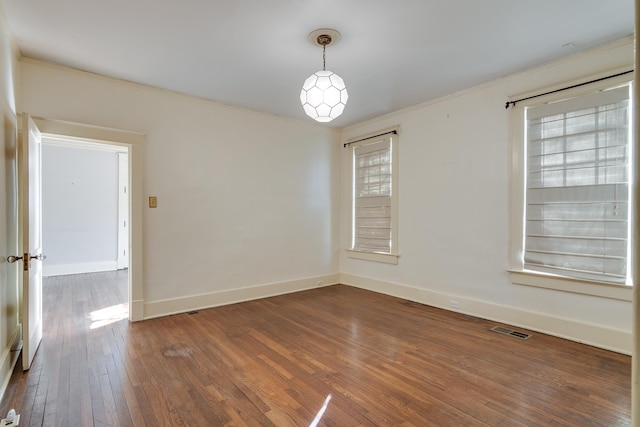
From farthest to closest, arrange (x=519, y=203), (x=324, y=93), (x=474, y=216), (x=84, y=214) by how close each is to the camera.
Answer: (x=84, y=214) < (x=474, y=216) < (x=519, y=203) < (x=324, y=93)

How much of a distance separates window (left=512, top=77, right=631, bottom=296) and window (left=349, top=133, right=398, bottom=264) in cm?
171

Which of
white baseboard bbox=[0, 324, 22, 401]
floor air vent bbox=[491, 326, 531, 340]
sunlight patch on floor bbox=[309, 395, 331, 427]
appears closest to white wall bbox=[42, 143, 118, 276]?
white baseboard bbox=[0, 324, 22, 401]

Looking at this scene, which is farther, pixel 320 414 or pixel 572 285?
pixel 572 285

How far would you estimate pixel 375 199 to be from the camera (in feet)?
16.8

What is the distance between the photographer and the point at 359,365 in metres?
2.62

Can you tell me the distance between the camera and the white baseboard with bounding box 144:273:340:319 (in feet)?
12.5

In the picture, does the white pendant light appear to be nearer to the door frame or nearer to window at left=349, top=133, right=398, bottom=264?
the door frame

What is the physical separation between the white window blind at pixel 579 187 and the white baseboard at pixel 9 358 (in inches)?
183

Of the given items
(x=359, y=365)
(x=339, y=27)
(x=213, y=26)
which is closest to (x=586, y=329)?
(x=359, y=365)

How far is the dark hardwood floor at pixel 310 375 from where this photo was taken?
6.46 feet

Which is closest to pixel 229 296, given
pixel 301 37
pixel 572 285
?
pixel 301 37

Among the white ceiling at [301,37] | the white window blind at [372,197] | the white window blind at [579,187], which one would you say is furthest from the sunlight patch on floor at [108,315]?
the white window blind at [579,187]

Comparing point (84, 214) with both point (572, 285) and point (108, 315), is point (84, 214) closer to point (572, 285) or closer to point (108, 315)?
point (108, 315)

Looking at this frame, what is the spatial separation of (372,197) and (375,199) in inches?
3.1
